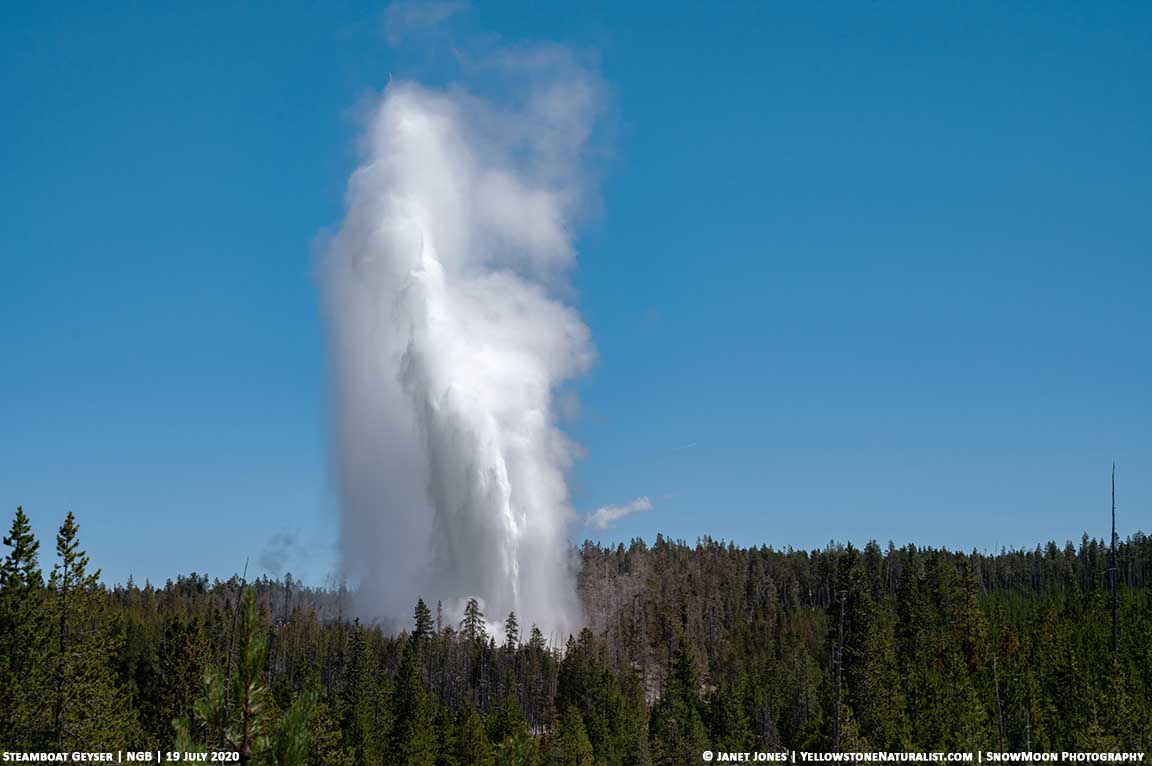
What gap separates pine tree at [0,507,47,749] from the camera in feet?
127

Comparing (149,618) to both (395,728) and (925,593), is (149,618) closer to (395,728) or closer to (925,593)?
(395,728)

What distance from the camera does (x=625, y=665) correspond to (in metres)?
178

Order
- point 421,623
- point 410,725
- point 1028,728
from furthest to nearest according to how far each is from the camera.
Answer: point 421,623 → point 410,725 → point 1028,728

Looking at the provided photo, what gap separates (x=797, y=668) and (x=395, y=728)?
62599 mm

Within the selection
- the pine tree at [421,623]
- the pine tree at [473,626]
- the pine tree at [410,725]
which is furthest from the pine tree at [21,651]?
the pine tree at [473,626]

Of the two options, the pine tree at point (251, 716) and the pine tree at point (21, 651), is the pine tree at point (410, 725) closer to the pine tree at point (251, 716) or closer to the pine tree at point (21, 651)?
the pine tree at point (21, 651)

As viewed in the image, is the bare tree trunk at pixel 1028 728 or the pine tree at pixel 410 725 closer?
the bare tree trunk at pixel 1028 728

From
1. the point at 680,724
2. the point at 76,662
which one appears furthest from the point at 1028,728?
the point at 76,662

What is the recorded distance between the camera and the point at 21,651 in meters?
39.9

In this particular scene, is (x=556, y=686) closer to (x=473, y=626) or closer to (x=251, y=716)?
(x=473, y=626)

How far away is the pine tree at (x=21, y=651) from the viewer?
127 feet

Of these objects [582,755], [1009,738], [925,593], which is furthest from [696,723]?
[925,593]

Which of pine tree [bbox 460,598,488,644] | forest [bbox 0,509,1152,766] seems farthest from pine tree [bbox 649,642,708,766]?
pine tree [bbox 460,598,488,644]

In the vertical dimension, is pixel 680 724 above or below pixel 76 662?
below
